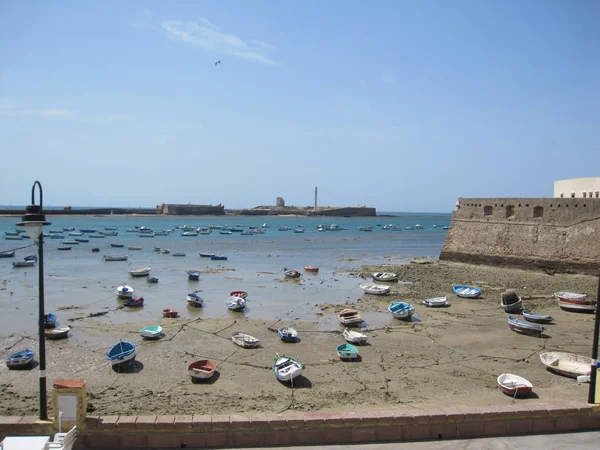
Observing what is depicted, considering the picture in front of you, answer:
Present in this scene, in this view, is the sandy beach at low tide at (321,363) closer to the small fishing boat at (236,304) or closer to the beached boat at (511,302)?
the beached boat at (511,302)

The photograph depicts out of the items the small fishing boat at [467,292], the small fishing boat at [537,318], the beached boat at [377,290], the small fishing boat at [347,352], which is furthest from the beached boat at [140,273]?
the small fishing boat at [537,318]

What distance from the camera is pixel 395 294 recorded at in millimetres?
26391

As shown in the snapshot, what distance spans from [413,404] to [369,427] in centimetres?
426

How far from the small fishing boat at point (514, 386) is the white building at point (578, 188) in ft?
92.6

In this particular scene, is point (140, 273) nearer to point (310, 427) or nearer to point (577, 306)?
point (577, 306)

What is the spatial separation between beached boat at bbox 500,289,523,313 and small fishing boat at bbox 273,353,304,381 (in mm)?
12043

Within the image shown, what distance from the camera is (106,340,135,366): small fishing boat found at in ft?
45.8

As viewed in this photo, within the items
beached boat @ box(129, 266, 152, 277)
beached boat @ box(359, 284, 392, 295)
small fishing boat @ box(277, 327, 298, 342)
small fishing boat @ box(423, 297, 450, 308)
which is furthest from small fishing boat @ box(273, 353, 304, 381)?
beached boat @ box(129, 266, 152, 277)

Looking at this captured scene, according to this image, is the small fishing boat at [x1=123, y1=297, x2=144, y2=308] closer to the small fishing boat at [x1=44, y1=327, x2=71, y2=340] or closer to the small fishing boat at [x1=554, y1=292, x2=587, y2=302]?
the small fishing boat at [x1=44, y1=327, x2=71, y2=340]

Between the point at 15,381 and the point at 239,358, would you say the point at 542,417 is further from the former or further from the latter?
the point at 15,381

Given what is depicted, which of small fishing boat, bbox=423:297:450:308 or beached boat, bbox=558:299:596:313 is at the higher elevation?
beached boat, bbox=558:299:596:313

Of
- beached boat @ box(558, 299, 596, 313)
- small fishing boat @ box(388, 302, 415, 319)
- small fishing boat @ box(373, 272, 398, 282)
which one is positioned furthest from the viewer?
small fishing boat @ box(373, 272, 398, 282)

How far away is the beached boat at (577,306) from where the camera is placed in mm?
20953

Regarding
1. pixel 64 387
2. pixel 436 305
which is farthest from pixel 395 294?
pixel 64 387
